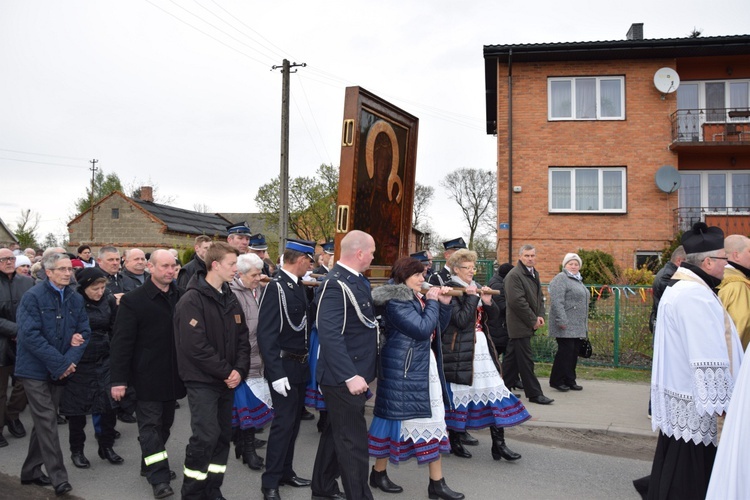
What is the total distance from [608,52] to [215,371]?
1954 cm

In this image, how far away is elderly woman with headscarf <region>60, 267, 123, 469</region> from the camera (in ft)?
18.8

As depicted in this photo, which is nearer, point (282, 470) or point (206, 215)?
point (282, 470)

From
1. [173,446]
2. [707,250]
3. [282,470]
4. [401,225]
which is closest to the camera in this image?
[707,250]

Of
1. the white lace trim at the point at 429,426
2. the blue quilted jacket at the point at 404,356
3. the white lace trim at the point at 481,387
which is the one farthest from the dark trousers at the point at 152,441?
the white lace trim at the point at 481,387

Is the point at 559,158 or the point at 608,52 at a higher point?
the point at 608,52

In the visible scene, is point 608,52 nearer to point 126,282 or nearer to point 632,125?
point 632,125

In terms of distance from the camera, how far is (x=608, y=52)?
2031 centimetres

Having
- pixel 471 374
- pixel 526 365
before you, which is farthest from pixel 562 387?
pixel 471 374

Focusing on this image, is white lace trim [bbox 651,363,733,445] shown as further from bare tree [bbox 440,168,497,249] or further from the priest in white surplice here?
bare tree [bbox 440,168,497,249]

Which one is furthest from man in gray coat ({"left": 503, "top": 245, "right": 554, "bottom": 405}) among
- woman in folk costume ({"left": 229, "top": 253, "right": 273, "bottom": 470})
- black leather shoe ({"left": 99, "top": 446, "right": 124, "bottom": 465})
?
black leather shoe ({"left": 99, "top": 446, "right": 124, "bottom": 465})

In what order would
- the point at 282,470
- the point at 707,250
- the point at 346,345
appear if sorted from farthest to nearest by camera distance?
the point at 282,470 < the point at 346,345 < the point at 707,250

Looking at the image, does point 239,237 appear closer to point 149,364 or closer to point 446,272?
point 446,272

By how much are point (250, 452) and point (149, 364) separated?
4.94 feet

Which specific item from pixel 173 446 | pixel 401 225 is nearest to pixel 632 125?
pixel 401 225
